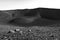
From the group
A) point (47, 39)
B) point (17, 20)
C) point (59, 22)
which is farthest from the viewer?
point (17, 20)

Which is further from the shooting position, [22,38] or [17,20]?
[17,20]

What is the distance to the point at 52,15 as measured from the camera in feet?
28.7

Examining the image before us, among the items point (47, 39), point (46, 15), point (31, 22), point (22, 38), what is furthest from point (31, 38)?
point (46, 15)

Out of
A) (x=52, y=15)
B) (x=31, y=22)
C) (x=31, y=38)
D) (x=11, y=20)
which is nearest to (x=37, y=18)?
(x=31, y=22)

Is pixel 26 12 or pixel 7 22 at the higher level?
pixel 26 12

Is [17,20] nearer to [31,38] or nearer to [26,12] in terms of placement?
[26,12]

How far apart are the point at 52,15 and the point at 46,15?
50 cm

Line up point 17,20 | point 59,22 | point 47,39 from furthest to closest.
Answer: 1. point 17,20
2. point 59,22
3. point 47,39

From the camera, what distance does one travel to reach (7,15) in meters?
9.05

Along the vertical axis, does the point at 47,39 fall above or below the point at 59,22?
above

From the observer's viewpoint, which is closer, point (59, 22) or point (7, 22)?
point (59, 22)

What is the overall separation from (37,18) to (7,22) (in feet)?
8.34

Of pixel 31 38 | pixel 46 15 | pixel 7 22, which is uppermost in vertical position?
pixel 31 38

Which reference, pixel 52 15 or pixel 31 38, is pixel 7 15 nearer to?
pixel 52 15
